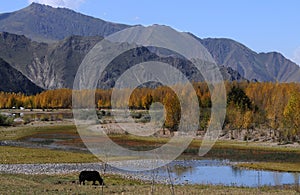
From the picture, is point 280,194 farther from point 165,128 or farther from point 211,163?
point 165,128

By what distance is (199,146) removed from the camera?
72.9 meters

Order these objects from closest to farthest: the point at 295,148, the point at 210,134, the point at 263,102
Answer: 1. the point at 295,148
2. the point at 210,134
3. the point at 263,102

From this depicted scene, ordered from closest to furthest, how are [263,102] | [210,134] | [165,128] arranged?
[210,134] < [165,128] < [263,102]

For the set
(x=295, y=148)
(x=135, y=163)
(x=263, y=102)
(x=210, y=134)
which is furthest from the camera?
(x=263, y=102)

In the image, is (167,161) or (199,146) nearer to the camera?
(167,161)

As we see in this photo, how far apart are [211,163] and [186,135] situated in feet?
133

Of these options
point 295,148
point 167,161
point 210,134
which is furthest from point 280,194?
point 210,134

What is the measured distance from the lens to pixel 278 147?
240 feet

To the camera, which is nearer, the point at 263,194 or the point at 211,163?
the point at 263,194

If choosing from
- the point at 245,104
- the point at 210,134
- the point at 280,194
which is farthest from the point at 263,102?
the point at 280,194

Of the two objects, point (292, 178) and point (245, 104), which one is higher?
point (245, 104)

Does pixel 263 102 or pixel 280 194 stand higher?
pixel 263 102

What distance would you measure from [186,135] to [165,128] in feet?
23.9

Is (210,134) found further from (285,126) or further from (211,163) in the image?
(211,163)
